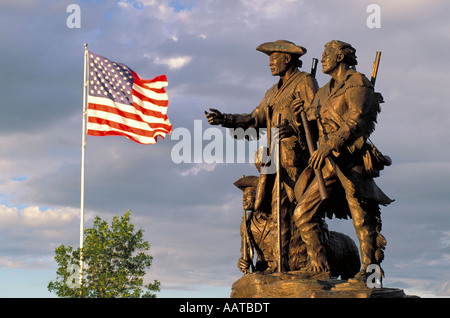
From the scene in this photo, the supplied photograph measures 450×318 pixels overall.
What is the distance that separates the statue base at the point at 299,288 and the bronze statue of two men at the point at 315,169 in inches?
11.6

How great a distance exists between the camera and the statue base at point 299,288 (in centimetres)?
1086

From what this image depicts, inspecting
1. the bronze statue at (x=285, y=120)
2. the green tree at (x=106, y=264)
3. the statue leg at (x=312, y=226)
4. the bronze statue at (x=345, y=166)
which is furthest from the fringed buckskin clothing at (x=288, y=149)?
the green tree at (x=106, y=264)

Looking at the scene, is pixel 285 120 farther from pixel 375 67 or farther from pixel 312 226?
pixel 312 226

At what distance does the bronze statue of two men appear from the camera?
11.6m

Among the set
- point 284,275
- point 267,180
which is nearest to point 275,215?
point 267,180

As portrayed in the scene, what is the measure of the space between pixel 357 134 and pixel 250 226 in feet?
11.5

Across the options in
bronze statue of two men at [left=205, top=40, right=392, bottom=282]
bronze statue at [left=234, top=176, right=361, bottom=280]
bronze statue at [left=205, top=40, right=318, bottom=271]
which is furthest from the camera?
bronze statue at [left=234, top=176, right=361, bottom=280]

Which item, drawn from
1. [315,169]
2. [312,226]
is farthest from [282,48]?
[312,226]

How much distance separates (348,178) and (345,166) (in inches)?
8.4

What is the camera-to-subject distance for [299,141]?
13.1 metres

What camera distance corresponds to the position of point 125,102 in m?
21.5

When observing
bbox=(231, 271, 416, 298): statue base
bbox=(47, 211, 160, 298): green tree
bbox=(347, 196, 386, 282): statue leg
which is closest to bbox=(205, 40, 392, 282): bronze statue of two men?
bbox=(347, 196, 386, 282): statue leg

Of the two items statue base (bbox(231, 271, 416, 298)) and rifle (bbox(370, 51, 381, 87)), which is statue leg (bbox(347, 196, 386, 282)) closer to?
statue base (bbox(231, 271, 416, 298))
